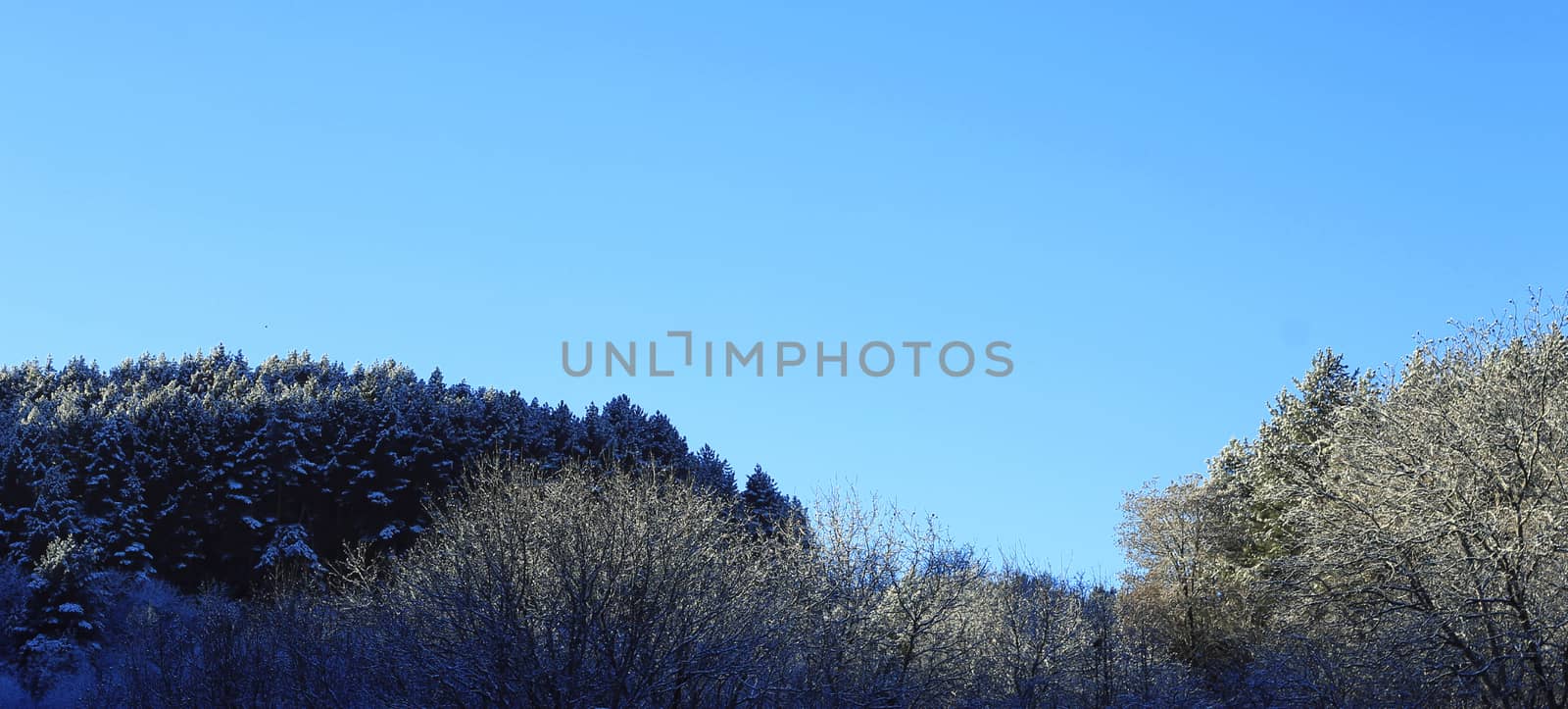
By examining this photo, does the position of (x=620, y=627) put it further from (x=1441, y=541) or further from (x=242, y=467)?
(x=242, y=467)

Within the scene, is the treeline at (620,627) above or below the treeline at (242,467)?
below

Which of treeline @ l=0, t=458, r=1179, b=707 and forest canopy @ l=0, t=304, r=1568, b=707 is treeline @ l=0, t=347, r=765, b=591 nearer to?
forest canopy @ l=0, t=304, r=1568, b=707

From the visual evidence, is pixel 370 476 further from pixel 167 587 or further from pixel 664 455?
pixel 664 455

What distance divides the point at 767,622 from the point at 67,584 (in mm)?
30039

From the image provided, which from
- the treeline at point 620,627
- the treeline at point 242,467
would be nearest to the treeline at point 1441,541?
the treeline at point 620,627

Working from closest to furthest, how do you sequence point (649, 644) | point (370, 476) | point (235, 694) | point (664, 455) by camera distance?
point (649, 644), point (235, 694), point (370, 476), point (664, 455)

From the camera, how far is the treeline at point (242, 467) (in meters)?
53.4

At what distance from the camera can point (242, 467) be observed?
2251 inches

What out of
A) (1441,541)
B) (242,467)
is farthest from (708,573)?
(242,467)

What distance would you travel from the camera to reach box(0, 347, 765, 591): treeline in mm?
53438

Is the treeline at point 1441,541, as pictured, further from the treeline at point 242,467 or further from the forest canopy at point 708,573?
the treeline at point 242,467

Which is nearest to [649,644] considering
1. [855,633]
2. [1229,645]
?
[855,633]

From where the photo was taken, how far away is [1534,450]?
85.6ft

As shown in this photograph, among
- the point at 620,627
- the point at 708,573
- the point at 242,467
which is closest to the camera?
the point at 620,627
